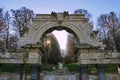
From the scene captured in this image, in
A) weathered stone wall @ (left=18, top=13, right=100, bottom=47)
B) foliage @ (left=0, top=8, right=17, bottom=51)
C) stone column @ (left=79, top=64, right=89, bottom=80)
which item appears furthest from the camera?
foliage @ (left=0, top=8, right=17, bottom=51)

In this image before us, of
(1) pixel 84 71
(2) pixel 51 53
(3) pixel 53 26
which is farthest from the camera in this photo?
(2) pixel 51 53

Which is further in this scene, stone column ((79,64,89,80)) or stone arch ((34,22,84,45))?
stone arch ((34,22,84,45))

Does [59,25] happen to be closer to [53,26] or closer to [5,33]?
[53,26]

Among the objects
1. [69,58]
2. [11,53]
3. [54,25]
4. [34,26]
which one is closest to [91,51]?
[54,25]

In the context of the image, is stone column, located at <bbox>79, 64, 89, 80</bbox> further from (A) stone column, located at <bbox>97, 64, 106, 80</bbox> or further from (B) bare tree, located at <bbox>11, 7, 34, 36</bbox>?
(B) bare tree, located at <bbox>11, 7, 34, 36</bbox>

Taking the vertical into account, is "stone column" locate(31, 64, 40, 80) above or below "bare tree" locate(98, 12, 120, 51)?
below

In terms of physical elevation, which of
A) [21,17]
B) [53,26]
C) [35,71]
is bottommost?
[35,71]

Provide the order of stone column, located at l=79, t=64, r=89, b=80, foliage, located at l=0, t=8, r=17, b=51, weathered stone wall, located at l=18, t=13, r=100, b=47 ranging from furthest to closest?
foliage, located at l=0, t=8, r=17, b=51, weathered stone wall, located at l=18, t=13, r=100, b=47, stone column, located at l=79, t=64, r=89, b=80

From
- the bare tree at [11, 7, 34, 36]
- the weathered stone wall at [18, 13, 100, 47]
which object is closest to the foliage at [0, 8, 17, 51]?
the bare tree at [11, 7, 34, 36]

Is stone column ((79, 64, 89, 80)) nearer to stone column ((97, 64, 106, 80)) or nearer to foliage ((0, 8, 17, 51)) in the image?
stone column ((97, 64, 106, 80))

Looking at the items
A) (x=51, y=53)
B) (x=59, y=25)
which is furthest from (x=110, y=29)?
(x=59, y=25)

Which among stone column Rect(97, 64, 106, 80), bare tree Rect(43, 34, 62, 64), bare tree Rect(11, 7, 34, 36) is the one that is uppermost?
bare tree Rect(11, 7, 34, 36)

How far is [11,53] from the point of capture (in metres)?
15.3

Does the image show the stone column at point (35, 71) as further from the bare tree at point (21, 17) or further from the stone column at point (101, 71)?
the bare tree at point (21, 17)
